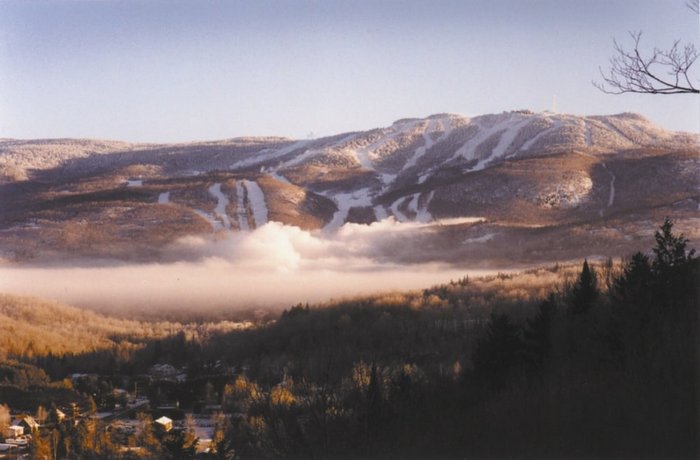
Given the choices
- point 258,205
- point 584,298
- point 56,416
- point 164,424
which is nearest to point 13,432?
point 56,416

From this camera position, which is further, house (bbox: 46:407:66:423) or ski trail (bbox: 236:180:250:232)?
ski trail (bbox: 236:180:250:232)

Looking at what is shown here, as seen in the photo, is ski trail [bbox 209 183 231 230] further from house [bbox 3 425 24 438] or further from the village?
house [bbox 3 425 24 438]

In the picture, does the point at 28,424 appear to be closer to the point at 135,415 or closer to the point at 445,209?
the point at 135,415

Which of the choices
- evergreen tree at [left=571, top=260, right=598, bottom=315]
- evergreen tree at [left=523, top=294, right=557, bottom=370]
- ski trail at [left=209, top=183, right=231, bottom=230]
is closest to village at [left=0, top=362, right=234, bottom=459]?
evergreen tree at [left=523, top=294, right=557, bottom=370]

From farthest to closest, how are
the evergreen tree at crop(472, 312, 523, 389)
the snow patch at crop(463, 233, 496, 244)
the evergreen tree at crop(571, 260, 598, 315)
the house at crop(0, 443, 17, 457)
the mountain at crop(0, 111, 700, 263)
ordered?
1. the snow patch at crop(463, 233, 496, 244)
2. the mountain at crop(0, 111, 700, 263)
3. the house at crop(0, 443, 17, 457)
4. the evergreen tree at crop(571, 260, 598, 315)
5. the evergreen tree at crop(472, 312, 523, 389)

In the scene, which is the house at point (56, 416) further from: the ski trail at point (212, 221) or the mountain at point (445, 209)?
the ski trail at point (212, 221)

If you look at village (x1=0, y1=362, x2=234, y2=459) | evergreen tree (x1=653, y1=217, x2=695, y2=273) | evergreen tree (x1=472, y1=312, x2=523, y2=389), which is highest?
evergreen tree (x1=653, y1=217, x2=695, y2=273)

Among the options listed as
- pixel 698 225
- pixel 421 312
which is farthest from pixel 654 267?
pixel 698 225
